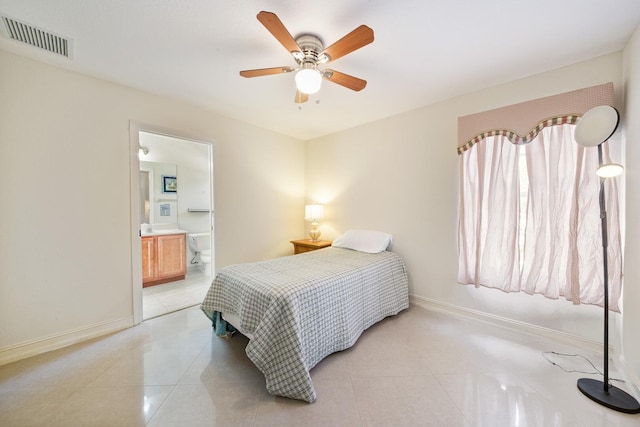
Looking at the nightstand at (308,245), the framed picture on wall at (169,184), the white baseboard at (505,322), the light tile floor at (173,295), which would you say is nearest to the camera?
the white baseboard at (505,322)

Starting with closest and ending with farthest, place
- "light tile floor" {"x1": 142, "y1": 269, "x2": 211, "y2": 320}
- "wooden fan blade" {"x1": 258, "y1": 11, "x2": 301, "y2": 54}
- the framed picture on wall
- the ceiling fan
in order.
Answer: "wooden fan blade" {"x1": 258, "y1": 11, "x2": 301, "y2": 54} → the ceiling fan → "light tile floor" {"x1": 142, "y1": 269, "x2": 211, "y2": 320} → the framed picture on wall

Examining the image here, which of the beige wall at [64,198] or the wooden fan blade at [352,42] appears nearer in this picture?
the wooden fan blade at [352,42]

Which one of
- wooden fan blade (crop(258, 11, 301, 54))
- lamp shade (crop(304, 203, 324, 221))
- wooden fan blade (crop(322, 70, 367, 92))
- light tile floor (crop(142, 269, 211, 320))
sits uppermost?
wooden fan blade (crop(258, 11, 301, 54))

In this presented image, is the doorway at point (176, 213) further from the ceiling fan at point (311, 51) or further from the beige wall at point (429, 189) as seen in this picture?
the beige wall at point (429, 189)

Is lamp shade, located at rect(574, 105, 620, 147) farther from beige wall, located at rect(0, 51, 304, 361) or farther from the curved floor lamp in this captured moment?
beige wall, located at rect(0, 51, 304, 361)

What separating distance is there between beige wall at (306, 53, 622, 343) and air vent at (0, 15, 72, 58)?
2.87m

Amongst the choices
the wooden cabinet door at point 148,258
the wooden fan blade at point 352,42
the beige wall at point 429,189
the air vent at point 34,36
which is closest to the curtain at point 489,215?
the beige wall at point 429,189

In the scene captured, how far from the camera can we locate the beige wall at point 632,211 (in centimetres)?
151

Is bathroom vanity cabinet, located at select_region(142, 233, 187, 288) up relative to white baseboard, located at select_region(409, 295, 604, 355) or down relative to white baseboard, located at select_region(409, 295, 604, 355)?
up

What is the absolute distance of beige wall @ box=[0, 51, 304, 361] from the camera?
182 centimetres

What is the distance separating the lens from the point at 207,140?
288 centimetres

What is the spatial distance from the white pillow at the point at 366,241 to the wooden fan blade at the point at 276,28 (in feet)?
7.14

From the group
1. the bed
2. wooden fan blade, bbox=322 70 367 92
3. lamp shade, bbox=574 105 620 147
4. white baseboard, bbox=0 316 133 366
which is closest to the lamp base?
the bed

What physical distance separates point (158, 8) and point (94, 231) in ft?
6.29
